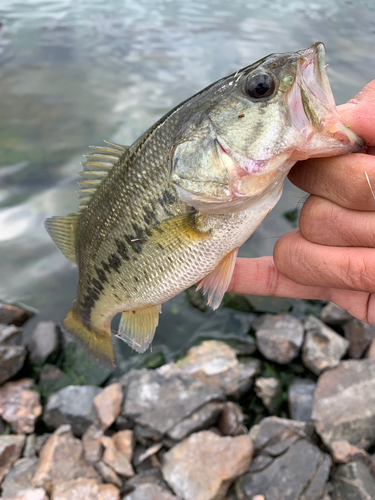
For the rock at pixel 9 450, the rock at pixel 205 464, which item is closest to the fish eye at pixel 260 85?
the rock at pixel 205 464

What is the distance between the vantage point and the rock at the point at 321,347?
12.0 feet

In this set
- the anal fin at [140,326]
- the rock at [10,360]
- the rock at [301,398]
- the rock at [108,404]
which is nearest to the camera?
the anal fin at [140,326]

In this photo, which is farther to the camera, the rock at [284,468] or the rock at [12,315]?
the rock at [12,315]

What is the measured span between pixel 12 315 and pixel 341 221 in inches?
168

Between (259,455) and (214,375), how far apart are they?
0.94 m

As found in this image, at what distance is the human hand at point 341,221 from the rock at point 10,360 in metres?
3.29

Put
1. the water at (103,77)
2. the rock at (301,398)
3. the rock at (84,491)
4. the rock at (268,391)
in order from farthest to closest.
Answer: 1. the water at (103,77)
2. the rock at (268,391)
3. the rock at (301,398)
4. the rock at (84,491)

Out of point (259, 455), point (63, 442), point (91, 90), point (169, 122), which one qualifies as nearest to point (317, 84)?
point (169, 122)

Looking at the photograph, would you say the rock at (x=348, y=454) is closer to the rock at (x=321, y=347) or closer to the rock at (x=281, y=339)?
the rock at (x=321, y=347)

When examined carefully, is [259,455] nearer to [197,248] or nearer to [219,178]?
[197,248]

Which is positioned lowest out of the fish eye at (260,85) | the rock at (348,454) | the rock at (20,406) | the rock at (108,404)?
the rock at (20,406)

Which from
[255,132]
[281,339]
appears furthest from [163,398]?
[255,132]

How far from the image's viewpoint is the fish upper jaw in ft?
4.37

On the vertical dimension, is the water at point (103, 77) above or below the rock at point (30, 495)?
above
